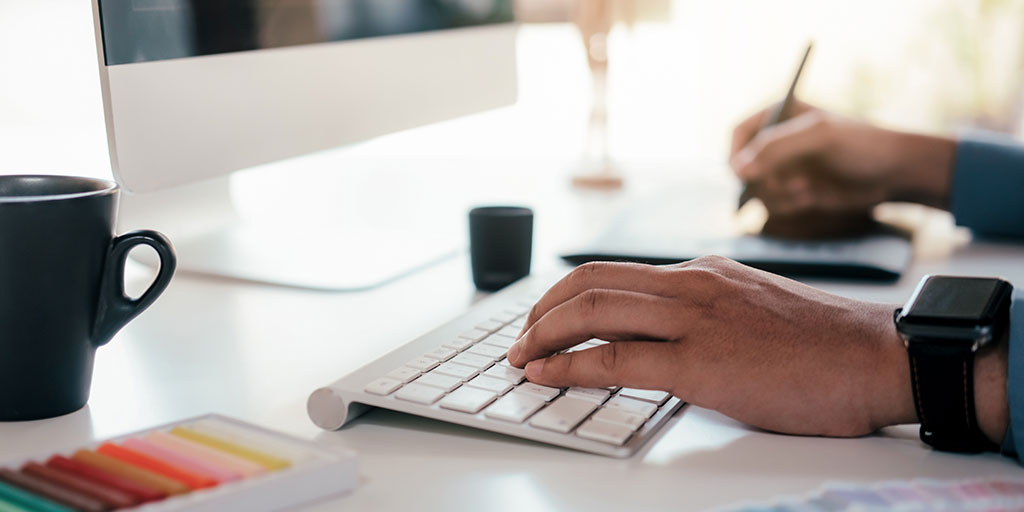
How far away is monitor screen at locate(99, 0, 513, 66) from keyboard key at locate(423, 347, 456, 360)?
0.29 m

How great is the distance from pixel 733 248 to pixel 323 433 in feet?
1.73

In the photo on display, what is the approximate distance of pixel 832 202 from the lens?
44.8 inches

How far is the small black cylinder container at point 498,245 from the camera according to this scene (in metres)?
0.86

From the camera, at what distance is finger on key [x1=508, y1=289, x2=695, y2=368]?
564 mm

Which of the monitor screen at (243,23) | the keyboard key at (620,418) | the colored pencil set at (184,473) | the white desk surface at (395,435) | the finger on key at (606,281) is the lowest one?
the white desk surface at (395,435)

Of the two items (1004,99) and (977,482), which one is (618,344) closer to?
(977,482)

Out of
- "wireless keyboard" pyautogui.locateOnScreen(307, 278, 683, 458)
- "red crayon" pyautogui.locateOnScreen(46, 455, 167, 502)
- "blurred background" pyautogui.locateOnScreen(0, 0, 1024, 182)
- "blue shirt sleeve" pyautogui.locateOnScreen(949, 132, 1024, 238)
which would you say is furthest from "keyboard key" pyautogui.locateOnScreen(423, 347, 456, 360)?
"blurred background" pyautogui.locateOnScreen(0, 0, 1024, 182)

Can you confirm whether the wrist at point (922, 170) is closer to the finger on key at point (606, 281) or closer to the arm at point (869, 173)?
the arm at point (869, 173)

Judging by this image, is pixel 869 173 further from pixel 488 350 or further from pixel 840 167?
pixel 488 350

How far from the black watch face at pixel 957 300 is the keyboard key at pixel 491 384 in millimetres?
237

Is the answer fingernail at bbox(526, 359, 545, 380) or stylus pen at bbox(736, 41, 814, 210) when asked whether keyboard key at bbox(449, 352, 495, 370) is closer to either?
fingernail at bbox(526, 359, 545, 380)

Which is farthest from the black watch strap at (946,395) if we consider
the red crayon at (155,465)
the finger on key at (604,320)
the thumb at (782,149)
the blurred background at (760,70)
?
the blurred background at (760,70)

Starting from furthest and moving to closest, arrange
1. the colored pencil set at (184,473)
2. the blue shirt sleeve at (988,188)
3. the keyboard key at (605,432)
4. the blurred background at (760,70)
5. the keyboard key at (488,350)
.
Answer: the blurred background at (760,70)
the blue shirt sleeve at (988,188)
the keyboard key at (488,350)
the keyboard key at (605,432)
the colored pencil set at (184,473)

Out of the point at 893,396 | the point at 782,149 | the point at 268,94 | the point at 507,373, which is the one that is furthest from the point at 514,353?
the point at 782,149
